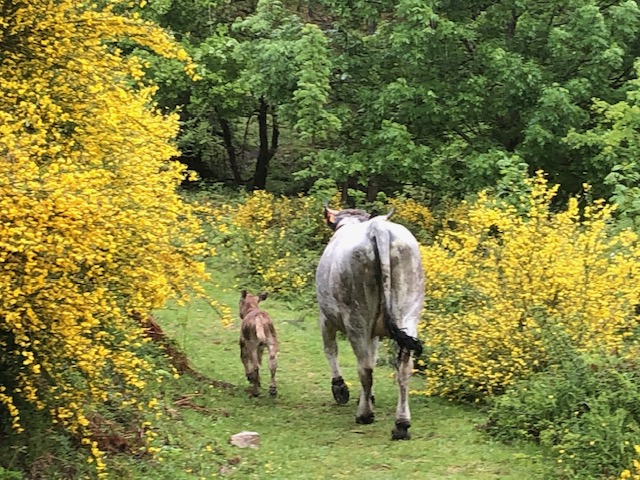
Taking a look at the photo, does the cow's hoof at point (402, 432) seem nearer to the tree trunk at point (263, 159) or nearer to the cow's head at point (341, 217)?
the cow's head at point (341, 217)

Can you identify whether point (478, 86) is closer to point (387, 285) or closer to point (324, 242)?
point (324, 242)

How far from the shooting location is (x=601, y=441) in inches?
252

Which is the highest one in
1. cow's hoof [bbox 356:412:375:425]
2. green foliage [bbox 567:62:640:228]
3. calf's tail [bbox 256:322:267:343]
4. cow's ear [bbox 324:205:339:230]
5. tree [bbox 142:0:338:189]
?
tree [bbox 142:0:338:189]

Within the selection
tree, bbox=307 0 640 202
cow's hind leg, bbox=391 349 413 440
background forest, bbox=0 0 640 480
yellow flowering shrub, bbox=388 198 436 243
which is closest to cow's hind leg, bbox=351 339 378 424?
background forest, bbox=0 0 640 480

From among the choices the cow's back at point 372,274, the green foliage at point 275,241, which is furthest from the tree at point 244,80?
the cow's back at point 372,274

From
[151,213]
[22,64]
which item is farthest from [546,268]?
[22,64]

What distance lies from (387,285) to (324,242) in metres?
10.6

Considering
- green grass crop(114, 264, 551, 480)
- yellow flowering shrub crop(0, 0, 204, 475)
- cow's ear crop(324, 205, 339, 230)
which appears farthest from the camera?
cow's ear crop(324, 205, 339, 230)

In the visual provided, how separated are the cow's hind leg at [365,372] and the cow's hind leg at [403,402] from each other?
453 millimetres

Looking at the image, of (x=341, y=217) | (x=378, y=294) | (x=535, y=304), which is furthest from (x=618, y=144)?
(x=378, y=294)

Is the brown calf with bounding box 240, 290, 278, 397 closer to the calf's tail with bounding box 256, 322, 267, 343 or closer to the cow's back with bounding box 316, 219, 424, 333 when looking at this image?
the calf's tail with bounding box 256, 322, 267, 343

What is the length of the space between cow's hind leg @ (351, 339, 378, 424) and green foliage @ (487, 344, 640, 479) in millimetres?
1445

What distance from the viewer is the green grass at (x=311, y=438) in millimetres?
7039

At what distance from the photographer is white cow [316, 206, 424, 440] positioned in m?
8.38
